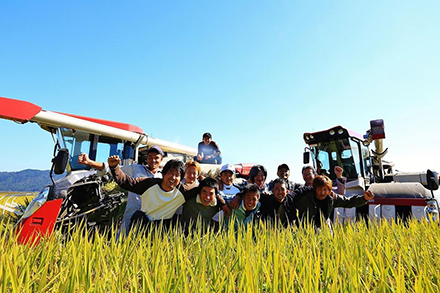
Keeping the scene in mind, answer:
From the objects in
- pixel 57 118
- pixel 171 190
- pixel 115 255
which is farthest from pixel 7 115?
pixel 115 255

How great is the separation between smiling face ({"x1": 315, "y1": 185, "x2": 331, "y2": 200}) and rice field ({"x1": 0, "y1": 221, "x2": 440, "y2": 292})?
0.93 m

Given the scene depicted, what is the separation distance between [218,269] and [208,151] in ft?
16.9

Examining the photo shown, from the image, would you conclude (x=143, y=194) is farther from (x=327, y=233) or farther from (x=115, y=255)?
(x=327, y=233)

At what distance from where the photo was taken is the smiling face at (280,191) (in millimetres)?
3492

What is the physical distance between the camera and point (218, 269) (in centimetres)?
167

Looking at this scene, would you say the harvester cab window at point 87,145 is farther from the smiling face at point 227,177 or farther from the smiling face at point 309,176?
the smiling face at point 309,176

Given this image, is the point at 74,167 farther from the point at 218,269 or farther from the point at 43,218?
the point at 218,269

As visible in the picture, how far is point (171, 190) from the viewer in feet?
10.7

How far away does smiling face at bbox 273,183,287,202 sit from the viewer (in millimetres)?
3492

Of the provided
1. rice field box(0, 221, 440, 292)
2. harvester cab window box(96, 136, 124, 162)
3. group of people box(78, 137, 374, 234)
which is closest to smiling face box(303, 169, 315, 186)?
group of people box(78, 137, 374, 234)

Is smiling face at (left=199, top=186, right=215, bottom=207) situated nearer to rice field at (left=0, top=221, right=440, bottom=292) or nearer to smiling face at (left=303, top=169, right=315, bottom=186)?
rice field at (left=0, top=221, right=440, bottom=292)

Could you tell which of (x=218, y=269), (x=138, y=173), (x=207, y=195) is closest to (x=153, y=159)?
(x=138, y=173)

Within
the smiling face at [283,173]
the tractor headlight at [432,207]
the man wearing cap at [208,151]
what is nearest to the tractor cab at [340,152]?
the tractor headlight at [432,207]

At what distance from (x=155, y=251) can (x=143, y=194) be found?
1.52 meters
